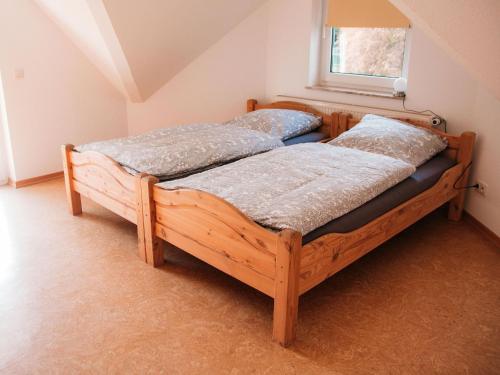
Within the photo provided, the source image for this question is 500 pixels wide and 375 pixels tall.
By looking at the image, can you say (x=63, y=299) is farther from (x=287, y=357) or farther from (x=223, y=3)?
(x=223, y=3)

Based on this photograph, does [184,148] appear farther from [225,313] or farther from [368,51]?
[368,51]

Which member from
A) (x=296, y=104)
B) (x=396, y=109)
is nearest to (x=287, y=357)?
(x=396, y=109)

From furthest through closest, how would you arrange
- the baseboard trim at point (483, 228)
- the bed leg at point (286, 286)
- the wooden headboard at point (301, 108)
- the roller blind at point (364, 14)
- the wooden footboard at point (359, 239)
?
the wooden headboard at point (301, 108)
the roller blind at point (364, 14)
the baseboard trim at point (483, 228)
the wooden footboard at point (359, 239)
the bed leg at point (286, 286)

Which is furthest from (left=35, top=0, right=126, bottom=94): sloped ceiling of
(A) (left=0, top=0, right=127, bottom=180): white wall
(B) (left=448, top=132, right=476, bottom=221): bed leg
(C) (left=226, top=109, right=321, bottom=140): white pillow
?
(B) (left=448, top=132, right=476, bottom=221): bed leg

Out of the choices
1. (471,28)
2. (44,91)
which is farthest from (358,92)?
(44,91)

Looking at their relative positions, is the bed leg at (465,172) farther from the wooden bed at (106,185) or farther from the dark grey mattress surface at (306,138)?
the wooden bed at (106,185)

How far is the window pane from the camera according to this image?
358 cm

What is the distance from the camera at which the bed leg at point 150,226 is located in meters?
2.54

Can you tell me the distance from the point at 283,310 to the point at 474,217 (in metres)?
1.94

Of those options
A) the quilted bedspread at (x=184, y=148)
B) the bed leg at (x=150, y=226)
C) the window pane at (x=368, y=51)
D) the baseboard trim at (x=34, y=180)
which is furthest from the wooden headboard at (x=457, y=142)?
the baseboard trim at (x=34, y=180)

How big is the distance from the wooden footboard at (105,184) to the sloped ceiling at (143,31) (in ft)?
3.07

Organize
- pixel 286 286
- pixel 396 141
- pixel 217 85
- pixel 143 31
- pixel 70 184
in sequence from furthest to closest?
pixel 217 85
pixel 143 31
pixel 70 184
pixel 396 141
pixel 286 286

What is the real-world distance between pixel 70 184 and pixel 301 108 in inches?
78.9

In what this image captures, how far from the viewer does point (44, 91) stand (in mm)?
3977
